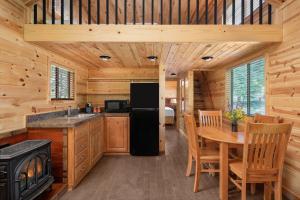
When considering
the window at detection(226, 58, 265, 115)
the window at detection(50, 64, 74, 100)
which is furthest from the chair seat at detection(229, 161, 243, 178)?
the window at detection(50, 64, 74, 100)

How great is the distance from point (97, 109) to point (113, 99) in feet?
1.87

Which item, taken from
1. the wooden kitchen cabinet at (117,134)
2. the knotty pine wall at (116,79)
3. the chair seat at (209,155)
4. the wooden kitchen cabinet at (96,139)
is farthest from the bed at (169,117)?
the chair seat at (209,155)

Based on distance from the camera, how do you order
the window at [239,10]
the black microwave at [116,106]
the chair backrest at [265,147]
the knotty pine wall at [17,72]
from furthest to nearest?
the black microwave at [116,106] < the window at [239,10] < the knotty pine wall at [17,72] < the chair backrest at [265,147]

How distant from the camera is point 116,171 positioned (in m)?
3.50

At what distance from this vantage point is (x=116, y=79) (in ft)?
16.9

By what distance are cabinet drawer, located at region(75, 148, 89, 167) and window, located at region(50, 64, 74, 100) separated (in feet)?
3.72

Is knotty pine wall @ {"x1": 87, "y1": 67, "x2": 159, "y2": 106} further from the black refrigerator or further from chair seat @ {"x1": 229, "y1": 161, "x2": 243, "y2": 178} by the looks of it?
chair seat @ {"x1": 229, "y1": 161, "x2": 243, "y2": 178}

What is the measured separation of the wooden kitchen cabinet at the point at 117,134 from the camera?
450 cm

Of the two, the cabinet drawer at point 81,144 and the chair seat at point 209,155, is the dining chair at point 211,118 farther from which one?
the cabinet drawer at point 81,144

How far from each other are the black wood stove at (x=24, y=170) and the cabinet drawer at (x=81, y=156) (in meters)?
0.45

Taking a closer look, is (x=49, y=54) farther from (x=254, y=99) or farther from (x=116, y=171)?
(x=254, y=99)

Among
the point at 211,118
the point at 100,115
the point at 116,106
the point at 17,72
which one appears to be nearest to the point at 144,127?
the point at 116,106

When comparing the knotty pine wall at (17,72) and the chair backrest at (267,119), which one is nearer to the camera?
the knotty pine wall at (17,72)

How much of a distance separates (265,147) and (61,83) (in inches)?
141
